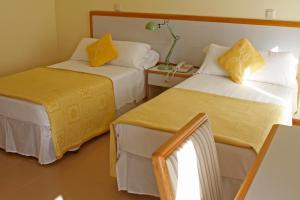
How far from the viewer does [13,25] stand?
176 inches

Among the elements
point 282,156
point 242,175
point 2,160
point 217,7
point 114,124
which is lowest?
point 2,160

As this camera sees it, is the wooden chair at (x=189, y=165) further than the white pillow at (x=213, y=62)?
No

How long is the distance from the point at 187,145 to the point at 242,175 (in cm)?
101

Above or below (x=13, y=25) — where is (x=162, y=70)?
below

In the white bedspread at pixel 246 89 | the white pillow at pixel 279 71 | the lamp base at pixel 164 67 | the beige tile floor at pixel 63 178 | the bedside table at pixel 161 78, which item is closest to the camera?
the beige tile floor at pixel 63 178

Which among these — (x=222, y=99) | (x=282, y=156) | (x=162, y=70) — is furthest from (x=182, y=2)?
(x=282, y=156)

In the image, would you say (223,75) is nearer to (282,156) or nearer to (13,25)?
(282,156)

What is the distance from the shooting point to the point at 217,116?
8.43 ft

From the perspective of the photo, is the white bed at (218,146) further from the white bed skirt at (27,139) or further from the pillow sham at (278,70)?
the white bed skirt at (27,139)

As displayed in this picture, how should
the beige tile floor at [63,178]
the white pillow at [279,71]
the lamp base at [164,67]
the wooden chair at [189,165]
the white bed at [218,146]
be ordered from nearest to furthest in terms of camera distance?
the wooden chair at [189,165] < the white bed at [218,146] < the beige tile floor at [63,178] < the white pillow at [279,71] < the lamp base at [164,67]

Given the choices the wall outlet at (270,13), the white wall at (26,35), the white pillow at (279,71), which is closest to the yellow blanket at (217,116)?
the white pillow at (279,71)

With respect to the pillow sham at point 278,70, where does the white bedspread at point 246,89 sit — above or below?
below

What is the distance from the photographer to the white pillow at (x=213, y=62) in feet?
11.7

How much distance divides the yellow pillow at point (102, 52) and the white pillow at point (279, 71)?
1.53m
